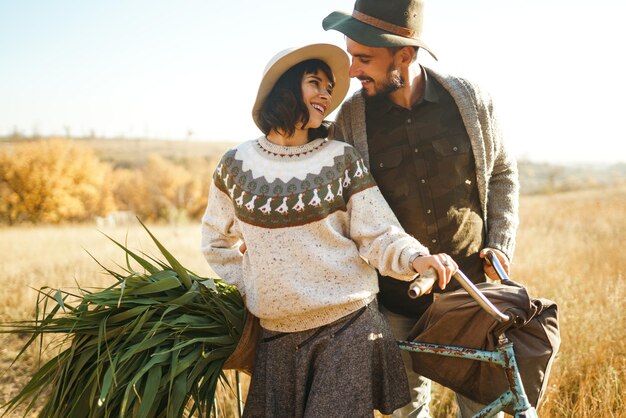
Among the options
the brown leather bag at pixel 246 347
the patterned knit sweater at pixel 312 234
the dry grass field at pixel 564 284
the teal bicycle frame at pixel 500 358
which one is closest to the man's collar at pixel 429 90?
the patterned knit sweater at pixel 312 234

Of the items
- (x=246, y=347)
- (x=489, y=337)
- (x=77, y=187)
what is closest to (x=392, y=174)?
(x=489, y=337)

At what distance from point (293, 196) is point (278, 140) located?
0.36m

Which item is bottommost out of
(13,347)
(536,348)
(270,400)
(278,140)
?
(13,347)

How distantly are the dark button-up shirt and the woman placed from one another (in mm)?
419

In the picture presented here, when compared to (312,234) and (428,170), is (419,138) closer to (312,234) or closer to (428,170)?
(428,170)

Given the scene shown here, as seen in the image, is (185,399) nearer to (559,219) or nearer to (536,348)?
(536,348)

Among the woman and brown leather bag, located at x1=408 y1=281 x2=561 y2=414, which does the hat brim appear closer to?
the woman

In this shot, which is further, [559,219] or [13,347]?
[559,219]

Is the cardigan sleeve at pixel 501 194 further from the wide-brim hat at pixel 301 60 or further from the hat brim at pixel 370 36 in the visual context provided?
the wide-brim hat at pixel 301 60

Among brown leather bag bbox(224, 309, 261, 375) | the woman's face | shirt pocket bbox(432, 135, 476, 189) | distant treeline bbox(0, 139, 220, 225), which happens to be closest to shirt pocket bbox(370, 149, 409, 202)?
shirt pocket bbox(432, 135, 476, 189)

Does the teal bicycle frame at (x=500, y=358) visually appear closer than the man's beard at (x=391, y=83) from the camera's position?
Yes

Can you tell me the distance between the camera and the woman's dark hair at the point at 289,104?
8.25ft

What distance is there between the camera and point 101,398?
6.64 feet

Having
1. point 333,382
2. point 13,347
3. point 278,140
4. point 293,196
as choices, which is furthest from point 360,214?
point 13,347
